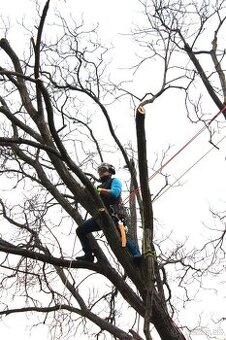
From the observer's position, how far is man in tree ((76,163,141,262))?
4657mm

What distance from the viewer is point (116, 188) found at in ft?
15.6

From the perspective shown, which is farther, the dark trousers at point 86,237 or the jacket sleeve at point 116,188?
the jacket sleeve at point 116,188

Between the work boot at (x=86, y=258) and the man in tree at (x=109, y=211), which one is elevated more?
the man in tree at (x=109, y=211)

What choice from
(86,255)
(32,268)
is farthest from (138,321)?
(32,268)

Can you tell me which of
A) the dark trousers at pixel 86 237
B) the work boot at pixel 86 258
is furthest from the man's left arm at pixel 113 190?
the work boot at pixel 86 258

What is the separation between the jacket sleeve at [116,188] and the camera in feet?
15.5

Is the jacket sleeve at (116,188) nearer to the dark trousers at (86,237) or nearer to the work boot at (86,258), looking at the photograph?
the dark trousers at (86,237)

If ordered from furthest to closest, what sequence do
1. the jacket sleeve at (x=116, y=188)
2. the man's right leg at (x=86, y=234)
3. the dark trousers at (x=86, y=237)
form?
the man's right leg at (x=86, y=234) → the jacket sleeve at (x=116, y=188) → the dark trousers at (x=86, y=237)

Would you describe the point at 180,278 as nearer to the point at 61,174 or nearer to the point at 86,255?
the point at 86,255

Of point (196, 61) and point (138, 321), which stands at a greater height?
point (196, 61)

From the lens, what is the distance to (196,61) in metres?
7.49

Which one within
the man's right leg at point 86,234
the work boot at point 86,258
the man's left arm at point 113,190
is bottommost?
the work boot at point 86,258

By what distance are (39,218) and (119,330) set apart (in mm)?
1688

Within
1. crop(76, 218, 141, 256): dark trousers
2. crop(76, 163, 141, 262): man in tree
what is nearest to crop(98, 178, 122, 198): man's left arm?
crop(76, 163, 141, 262): man in tree
